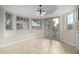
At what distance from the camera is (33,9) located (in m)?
1.97

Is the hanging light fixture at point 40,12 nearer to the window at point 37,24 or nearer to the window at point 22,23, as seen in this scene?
the window at point 37,24

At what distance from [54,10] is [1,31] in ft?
3.33

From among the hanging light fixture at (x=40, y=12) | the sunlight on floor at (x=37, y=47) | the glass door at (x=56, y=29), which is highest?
the hanging light fixture at (x=40, y=12)

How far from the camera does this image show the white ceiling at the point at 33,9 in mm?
1925

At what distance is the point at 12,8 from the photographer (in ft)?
6.33

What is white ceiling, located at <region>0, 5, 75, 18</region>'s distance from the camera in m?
1.93

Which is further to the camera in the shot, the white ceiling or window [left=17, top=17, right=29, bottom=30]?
window [left=17, top=17, right=29, bottom=30]

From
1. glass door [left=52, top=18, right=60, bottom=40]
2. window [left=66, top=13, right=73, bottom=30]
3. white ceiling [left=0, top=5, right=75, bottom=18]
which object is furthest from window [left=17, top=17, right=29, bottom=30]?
window [left=66, top=13, right=73, bottom=30]

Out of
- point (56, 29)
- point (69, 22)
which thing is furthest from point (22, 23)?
point (69, 22)

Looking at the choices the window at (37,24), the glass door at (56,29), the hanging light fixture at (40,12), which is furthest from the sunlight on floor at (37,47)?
the hanging light fixture at (40,12)

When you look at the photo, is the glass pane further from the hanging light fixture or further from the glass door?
the hanging light fixture
